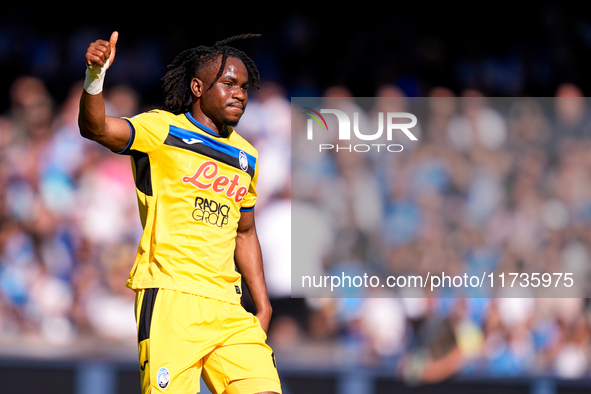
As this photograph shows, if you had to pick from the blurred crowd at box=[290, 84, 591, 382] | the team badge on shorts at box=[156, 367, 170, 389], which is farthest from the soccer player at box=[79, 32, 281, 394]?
the blurred crowd at box=[290, 84, 591, 382]

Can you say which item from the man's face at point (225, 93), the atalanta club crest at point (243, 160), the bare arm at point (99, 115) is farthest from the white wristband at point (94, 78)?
the atalanta club crest at point (243, 160)

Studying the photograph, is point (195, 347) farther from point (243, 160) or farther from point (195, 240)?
point (243, 160)

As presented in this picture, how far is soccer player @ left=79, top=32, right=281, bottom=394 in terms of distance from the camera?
242 centimetres

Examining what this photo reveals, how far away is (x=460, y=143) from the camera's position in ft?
15.4

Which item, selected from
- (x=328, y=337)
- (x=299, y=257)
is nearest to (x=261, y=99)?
(x=299, y=257)

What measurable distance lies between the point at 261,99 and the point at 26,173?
184 centimetres

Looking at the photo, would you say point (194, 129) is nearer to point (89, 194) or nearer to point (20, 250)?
point (89, 194)

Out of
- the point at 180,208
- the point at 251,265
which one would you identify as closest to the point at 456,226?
the point at 251,265

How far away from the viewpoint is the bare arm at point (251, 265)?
9.39 ft

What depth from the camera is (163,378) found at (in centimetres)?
236

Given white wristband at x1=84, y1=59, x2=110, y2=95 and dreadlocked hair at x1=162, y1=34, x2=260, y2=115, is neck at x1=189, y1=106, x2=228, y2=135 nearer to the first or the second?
dreadlocked hair at x1=162, y1=34, x2=260, y2=115

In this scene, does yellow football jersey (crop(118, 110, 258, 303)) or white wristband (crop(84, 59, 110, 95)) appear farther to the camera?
yellow football jersey (crop(118, 110, 258, 303))

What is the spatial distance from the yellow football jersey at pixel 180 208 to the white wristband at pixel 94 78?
246 mm

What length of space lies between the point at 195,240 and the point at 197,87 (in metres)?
0.63
